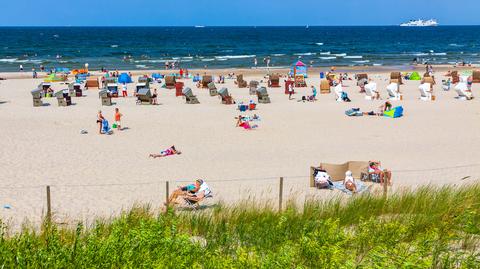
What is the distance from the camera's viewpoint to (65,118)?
22.5 m

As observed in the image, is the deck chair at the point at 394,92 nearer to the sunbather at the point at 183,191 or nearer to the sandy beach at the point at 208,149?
the sandy beach at the point at 208,149

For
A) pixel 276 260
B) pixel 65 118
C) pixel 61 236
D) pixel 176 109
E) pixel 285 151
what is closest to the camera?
pixel 276 260

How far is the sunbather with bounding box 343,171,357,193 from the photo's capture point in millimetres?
12562

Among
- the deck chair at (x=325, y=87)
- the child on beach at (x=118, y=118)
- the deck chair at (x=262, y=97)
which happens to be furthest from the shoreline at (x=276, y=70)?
the child on beach at (x=118, y=118)

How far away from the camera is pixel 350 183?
12.6 meters

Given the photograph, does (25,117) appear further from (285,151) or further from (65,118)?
(285,151)

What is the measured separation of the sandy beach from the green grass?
2396mm

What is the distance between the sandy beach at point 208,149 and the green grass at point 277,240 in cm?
240

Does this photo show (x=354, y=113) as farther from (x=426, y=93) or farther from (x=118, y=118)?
(x=118, y=118)

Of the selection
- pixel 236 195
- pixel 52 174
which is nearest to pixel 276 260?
pixel 236 195

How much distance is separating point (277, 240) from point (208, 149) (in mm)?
9683

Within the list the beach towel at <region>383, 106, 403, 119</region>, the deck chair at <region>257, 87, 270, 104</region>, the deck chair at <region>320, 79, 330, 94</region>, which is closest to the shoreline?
the deck chair at <region>320, 79, 330, 94</region>

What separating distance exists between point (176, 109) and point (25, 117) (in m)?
6.37

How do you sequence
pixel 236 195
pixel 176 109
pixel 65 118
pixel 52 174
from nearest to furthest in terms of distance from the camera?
pixel 236 195 → pixel 52 174 → pixel 65 118 → pixel 176 109
